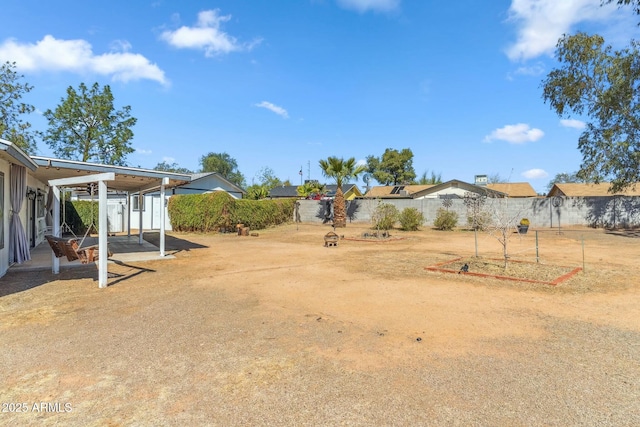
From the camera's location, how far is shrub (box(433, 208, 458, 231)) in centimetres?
2123

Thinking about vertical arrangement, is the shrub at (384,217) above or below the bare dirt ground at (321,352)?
above

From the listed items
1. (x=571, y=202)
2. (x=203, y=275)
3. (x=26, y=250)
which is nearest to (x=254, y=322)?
(x=203, y=275)

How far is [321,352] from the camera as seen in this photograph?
374 centimetres

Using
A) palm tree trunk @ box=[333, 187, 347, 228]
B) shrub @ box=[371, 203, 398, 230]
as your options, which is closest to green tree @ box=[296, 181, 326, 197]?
palm tree trunk @ box=[333, 187, 347, 228]

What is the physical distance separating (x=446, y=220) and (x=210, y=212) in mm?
13856

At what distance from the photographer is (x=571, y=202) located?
22672 mm

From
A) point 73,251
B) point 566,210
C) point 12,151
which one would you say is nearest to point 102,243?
point 73,251

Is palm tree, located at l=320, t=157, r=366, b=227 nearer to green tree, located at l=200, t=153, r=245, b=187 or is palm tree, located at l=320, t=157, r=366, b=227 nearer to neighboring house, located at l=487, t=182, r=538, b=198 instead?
neighboring house, located at l=487, t=182, r=538, b=198

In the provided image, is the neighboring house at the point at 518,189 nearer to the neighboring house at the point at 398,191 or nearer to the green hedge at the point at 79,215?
the neighboring house at the point at 398,191

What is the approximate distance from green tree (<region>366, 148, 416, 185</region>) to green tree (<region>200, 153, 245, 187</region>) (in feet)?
93.0

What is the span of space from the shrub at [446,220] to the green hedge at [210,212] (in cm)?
1126

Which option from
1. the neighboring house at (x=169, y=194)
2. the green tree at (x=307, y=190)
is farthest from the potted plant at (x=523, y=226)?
the green tree at (x=307, y=190)

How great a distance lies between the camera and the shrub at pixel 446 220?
A: 2123cm

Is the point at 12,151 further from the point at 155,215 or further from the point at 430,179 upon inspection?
the point at 430,179
